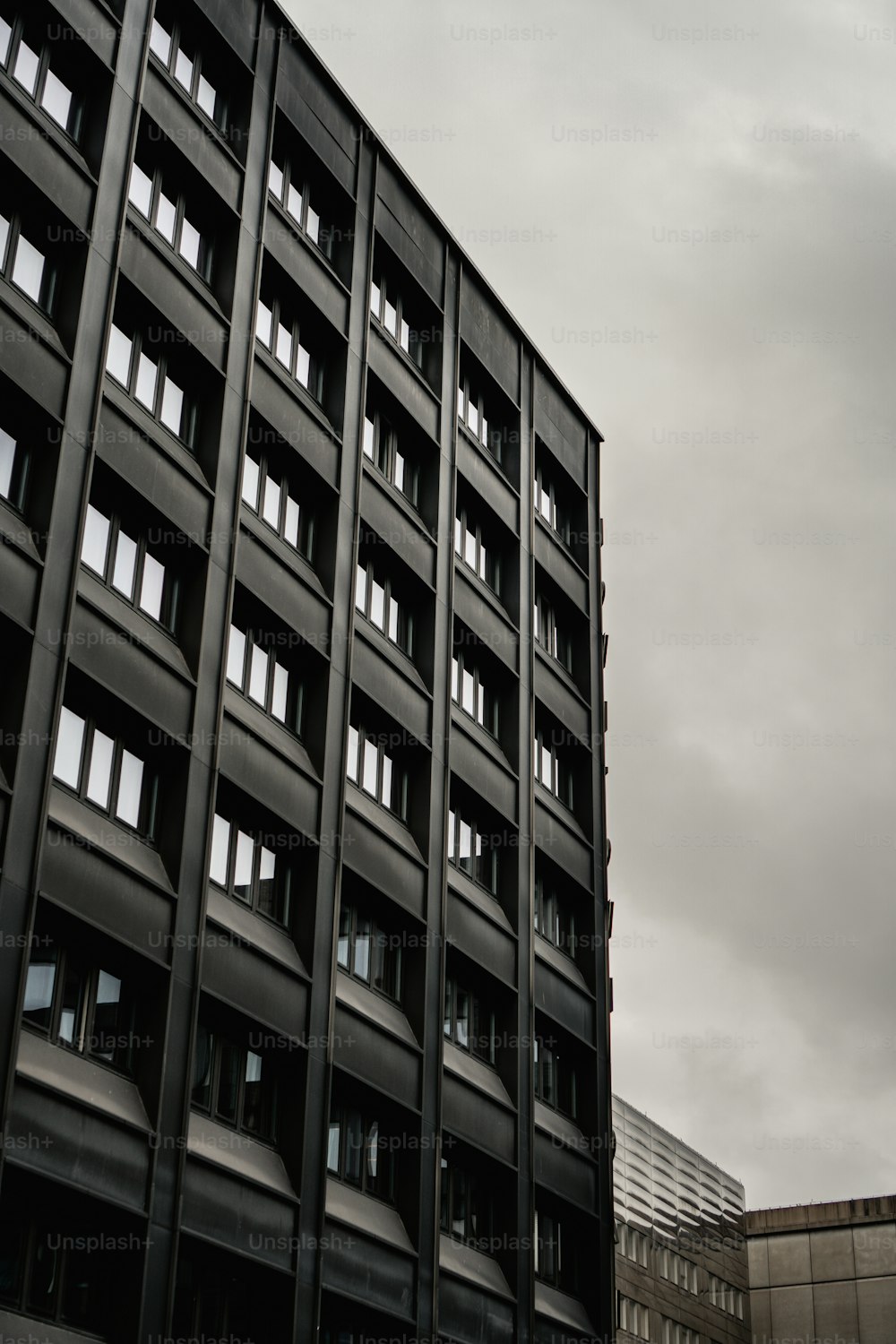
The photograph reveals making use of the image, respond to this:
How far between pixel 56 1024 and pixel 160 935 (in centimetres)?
223

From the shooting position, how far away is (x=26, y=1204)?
22.2m

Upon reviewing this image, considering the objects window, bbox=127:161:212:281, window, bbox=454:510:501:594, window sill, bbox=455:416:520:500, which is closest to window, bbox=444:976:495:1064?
window, bbox=454:510:501:594

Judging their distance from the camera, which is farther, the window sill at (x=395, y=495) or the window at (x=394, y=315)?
the window at (x=394, y=315)

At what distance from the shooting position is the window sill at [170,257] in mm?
29047

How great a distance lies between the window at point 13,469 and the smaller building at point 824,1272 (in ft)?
250

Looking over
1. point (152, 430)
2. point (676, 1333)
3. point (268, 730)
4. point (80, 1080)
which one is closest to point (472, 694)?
point (268, 730)

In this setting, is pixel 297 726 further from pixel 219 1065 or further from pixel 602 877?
pixel 602 877

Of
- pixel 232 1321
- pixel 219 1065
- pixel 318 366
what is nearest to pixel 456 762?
pixel 318 366

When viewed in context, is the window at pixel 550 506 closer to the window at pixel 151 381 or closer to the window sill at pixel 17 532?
the window at pixel 151 381

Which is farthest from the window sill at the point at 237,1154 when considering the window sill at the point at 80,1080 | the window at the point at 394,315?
the window at the point at 394,315

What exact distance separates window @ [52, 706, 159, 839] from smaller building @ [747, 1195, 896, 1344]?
72227 millimetres

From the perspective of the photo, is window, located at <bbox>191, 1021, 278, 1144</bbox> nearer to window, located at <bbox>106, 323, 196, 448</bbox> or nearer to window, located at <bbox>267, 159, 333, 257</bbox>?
window, located at <bbox>106, 323, 196, 448</bbox>

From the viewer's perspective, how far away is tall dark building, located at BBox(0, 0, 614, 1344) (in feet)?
78.6

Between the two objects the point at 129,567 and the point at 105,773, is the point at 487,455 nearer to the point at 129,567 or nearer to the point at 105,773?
the point at 129,567
